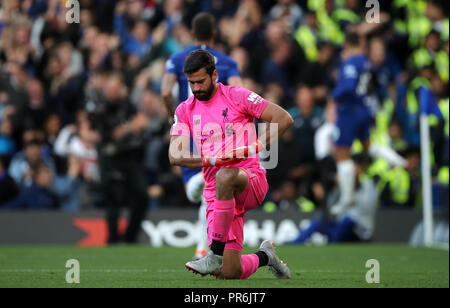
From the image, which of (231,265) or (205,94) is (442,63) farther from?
(231,265)

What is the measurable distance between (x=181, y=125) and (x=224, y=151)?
1.59ft

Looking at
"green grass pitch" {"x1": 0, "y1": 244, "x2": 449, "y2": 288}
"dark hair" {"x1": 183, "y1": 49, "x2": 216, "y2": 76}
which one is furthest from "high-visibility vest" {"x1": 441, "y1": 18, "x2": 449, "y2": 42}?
"dark hair" {"x1": 183, "y1": 49, "x2": 216, "y2": 76}

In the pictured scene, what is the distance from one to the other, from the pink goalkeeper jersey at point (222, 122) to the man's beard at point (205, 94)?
0.08 m

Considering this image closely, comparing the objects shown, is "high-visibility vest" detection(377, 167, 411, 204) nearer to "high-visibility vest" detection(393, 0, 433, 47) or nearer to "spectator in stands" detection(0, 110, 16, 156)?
"high-visibility vest" detection(393, 0, 433, 47)

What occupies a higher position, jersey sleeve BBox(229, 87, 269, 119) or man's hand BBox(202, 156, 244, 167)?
jersey sleeve BBox(229, 87, 269, 119)

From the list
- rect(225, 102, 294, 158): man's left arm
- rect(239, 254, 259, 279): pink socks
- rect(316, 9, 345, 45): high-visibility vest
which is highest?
rect(316, 9, 345, 45): high-visibility vest

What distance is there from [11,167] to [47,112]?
138cm

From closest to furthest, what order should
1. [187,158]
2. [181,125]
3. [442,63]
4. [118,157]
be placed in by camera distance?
[187,158]
[181,125]
[118,157]
[442,63]

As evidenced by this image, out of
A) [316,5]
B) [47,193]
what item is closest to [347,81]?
[316,5]

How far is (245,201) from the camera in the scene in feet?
23.2

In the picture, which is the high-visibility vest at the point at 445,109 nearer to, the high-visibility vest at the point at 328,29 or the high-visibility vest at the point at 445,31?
the high-visibility vest at the point at 445,31

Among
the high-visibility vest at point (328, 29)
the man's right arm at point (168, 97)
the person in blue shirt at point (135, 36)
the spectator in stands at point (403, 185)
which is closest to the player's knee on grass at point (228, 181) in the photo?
the man's right arm at point (168, 97)

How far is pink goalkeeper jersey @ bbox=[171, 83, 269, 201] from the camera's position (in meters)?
7.08

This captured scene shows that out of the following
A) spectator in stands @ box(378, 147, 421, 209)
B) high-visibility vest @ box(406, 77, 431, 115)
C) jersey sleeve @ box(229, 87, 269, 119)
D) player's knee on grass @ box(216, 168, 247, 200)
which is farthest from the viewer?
high-visibility vest @ box(406, 77, 431, 115)
